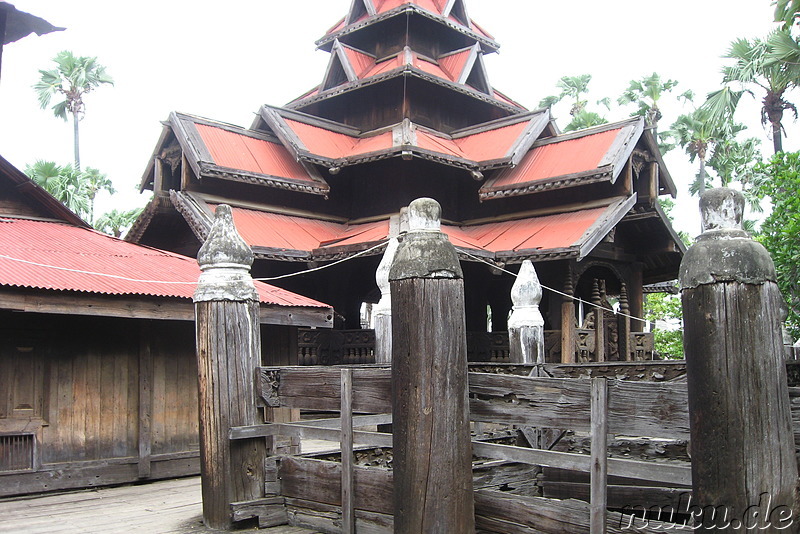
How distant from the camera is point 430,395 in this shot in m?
5.09

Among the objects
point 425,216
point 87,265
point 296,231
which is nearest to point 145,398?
point 87,265

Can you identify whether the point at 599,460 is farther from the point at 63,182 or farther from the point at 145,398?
the point at 63,182

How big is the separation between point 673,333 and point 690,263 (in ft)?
101

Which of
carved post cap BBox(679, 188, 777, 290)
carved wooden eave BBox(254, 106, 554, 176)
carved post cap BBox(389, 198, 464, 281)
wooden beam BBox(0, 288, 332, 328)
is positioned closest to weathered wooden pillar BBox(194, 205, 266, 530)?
carved post cap BBox(389, 198, 464, 281)

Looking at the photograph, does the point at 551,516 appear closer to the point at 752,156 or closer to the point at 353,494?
the point at 353,494

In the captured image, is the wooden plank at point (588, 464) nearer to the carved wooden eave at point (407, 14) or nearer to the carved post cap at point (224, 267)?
the carved post cap at point (224, 267)

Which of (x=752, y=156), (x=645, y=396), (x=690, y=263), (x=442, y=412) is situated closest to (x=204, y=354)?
(x=442, y=412)

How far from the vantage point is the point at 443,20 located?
21.0 meters

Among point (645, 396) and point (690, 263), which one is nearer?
point (690, 263)

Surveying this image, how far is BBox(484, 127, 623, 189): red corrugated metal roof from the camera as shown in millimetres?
16578

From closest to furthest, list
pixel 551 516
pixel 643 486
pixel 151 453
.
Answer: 1. pixel 551 516
2. pixel 643 486
3. pixel 151 453

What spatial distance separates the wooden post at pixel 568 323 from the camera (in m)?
14.9

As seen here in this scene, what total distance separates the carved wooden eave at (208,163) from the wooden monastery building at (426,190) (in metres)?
0.03

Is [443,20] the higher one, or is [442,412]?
[443,20]
